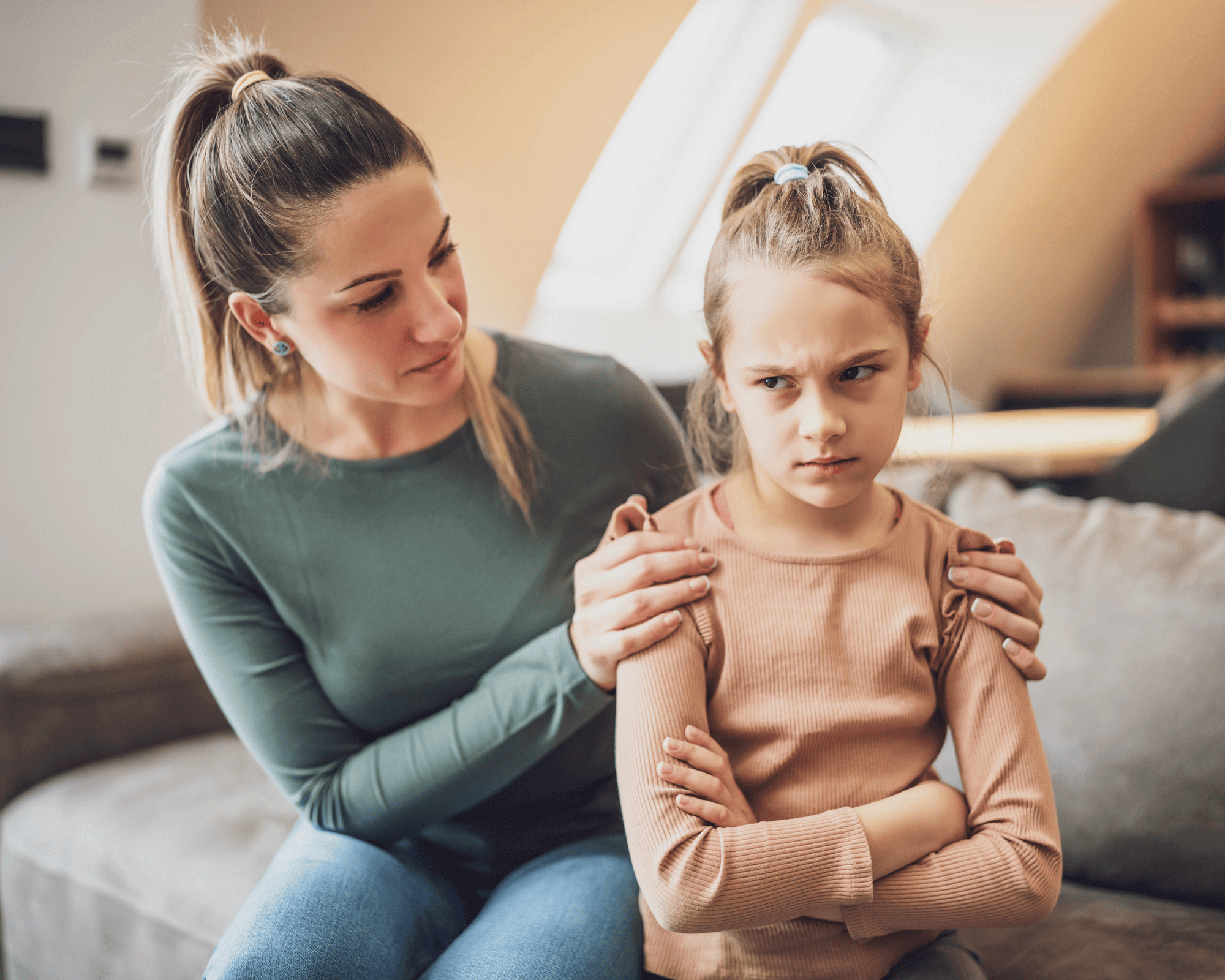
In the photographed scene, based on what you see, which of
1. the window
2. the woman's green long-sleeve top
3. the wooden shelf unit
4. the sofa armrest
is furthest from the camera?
the wooden shelf unit

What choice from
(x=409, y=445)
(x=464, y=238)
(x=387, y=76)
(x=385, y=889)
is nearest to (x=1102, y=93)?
(x=464, y=238)

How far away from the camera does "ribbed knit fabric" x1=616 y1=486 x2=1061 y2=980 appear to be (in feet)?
2.40

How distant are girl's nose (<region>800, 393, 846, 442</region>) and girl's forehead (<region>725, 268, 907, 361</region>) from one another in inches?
1.4

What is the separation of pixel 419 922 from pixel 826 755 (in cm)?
48

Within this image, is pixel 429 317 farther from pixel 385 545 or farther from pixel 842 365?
Result: pixel 842 365

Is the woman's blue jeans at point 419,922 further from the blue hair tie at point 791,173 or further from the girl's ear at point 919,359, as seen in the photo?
the blue hair tie at point 791,173

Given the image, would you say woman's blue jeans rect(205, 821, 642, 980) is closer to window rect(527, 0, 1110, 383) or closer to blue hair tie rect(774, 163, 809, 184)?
blue hair tie rect(774, 163, 809, 184)


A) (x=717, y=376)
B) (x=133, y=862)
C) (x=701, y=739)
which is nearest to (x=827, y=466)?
(x=717, y=376)

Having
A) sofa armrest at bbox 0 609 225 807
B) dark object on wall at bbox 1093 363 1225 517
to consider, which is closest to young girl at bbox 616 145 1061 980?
sofa armrest at bbox 0 609 225 807

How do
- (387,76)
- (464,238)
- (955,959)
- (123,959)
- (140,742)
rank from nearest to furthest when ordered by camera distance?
(955,959)
(123,959)
(140,742)
(387,76)
(464,238)

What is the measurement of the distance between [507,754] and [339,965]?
0.25 meters

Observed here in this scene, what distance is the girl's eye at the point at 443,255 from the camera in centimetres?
98

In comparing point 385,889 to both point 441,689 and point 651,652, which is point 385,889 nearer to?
point 441,689

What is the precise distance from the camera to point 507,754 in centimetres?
99
